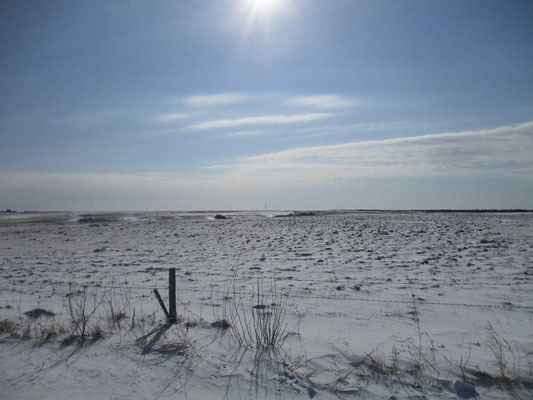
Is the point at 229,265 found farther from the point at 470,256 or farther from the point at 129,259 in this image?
the point at 470,256

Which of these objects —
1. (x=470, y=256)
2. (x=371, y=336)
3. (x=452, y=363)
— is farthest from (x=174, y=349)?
(x=470, y=256)

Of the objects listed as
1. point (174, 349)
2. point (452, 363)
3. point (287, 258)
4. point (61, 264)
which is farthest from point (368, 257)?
point (61, 264)

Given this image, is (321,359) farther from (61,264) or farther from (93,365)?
(61,264)

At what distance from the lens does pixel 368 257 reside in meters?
10.7

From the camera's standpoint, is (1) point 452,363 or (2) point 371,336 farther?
(2) point 371,336

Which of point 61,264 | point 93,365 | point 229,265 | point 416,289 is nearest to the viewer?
point 93,365

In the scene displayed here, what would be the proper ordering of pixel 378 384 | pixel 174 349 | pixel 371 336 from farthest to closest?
pixel 371 336, pixel 174 349, pixel 378 384

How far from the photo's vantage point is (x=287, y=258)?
11.1 meters

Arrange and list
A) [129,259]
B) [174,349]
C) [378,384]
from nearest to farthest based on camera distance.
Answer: [378,384], [174,349], [129,259]

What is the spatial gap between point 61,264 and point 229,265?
5.56 meters

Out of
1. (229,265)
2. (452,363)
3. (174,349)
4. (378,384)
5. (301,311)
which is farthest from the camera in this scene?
(229,265)

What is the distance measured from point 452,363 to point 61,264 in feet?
37.0

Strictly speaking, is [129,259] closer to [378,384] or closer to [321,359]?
[321,359]

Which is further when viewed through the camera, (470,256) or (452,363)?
(470,256)
